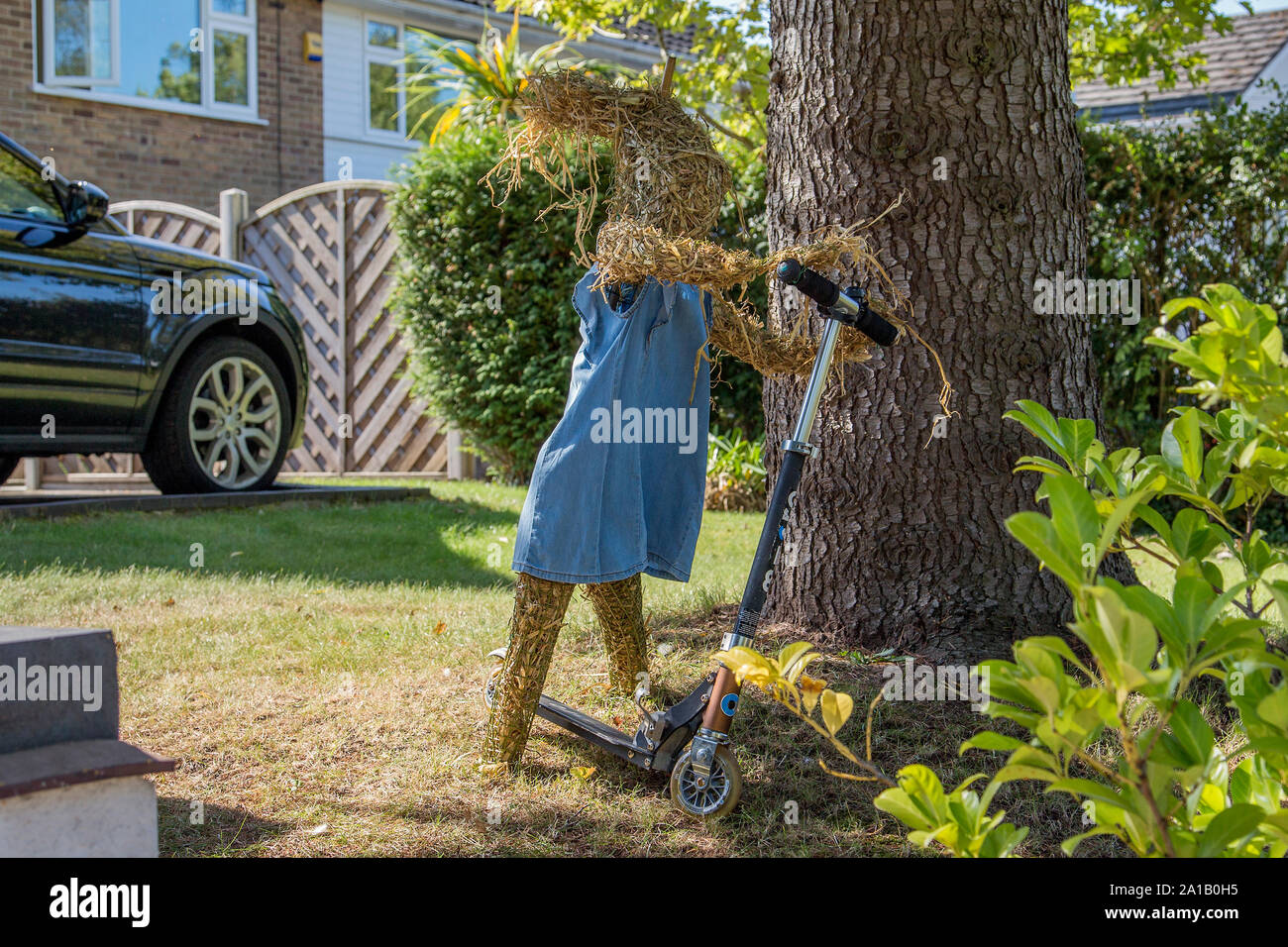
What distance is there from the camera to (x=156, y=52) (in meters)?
13.1

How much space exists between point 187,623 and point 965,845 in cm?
368

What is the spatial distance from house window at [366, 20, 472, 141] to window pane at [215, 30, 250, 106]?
160cm

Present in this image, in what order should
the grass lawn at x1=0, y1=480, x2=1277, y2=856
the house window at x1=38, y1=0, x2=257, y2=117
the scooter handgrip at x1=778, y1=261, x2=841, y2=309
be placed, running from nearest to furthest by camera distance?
the scooter handgrip at x1=778, y1=261, x2=841, y2=309 < the grass lawn at x1=0, y1=480, x2=1277, y2=856 < the house window at x1=38, y1=0, x2=257, y2=117

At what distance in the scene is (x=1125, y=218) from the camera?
7.10 metres

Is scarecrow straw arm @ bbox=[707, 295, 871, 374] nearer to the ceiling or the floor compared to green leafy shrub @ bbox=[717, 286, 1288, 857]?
nearer to the ceiling

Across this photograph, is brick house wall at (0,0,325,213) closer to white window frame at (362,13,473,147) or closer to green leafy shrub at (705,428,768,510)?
white window frame at (362,13,473,147)

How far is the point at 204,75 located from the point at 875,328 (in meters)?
13.0

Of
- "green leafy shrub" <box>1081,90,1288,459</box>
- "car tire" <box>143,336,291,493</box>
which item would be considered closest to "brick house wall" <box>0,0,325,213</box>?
"car tire" <box>143,336,291,493</box>

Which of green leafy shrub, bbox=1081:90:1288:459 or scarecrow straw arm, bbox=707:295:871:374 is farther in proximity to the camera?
green leafy shrub, bbox=1081:90:1288:459

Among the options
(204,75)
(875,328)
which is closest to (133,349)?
(875,328)

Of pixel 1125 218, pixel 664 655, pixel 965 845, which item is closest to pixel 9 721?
pixel 965 845

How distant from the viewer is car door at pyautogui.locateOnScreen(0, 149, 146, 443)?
556 cm

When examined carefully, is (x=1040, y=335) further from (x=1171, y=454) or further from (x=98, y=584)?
(x=98, y=584)

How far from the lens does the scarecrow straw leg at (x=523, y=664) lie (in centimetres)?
293
